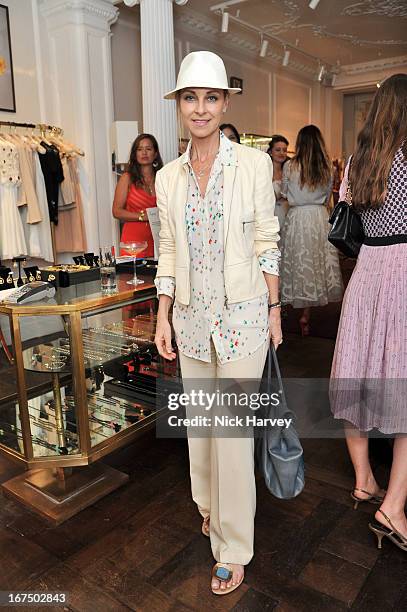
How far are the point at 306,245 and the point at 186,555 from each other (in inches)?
124

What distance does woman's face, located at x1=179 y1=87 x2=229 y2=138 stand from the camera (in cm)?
151

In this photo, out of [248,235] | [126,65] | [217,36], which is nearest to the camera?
[248,235]

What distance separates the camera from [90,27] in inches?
185

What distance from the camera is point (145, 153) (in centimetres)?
329

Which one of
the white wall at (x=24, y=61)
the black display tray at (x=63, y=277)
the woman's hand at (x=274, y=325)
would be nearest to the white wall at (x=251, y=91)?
the white wall at (x=24, y=61)

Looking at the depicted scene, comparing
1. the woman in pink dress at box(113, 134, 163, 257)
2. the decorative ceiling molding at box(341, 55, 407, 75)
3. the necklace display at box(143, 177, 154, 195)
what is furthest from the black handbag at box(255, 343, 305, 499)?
the decorative ceiling molding at box(341, 55, 407, 75)

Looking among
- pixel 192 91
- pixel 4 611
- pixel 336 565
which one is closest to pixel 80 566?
pixel 4 611

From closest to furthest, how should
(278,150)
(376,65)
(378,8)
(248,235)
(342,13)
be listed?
(248,235) < (278,150) < (378,8) < (342,13) < (376,65)

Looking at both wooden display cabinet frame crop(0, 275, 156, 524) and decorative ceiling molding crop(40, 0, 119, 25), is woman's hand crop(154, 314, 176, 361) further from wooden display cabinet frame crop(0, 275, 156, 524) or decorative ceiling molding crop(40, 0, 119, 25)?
decorative ceiling molding crop(40, 0, 119, 25)

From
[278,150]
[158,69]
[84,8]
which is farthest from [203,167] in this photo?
[84,8]

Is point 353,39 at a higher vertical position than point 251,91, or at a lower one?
higher

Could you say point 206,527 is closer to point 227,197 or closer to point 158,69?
point 227,197

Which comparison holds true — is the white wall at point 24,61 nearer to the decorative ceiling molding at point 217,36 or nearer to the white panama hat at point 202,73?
the decorative ceiling molding at point 217,36

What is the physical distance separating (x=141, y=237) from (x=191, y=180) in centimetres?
181
